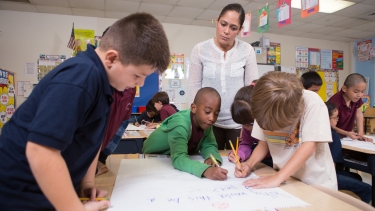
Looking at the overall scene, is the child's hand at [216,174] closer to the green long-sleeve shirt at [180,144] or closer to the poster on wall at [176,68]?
the green long-sleeve shirt at [180,144]

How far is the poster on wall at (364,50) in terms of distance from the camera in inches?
221

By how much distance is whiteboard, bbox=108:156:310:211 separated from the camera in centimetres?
67

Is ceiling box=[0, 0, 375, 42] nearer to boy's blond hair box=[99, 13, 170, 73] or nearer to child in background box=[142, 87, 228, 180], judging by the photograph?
child in background box=[142, 87, 228, 180]

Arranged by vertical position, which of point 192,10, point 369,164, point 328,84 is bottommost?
point 369,164

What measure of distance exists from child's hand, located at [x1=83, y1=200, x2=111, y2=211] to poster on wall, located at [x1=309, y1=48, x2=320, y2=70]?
5816mm

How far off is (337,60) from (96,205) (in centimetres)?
646

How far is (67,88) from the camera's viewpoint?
0.48 meters

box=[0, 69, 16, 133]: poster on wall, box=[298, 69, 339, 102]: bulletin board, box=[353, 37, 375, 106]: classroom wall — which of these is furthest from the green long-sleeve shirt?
box=[353, 37, 375, 106]: classroom wall

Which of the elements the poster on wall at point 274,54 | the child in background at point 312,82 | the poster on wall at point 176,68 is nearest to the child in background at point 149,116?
the poster on wall at point 176,68

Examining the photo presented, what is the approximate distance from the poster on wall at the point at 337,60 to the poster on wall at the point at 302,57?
2.47 feet

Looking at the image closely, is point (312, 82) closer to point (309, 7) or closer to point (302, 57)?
point (309, 7)

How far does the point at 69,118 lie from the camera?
48 centimetres

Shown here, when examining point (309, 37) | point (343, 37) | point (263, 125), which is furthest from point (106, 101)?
point (343, 37)

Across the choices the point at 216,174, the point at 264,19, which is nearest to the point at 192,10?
the point at 264,19
